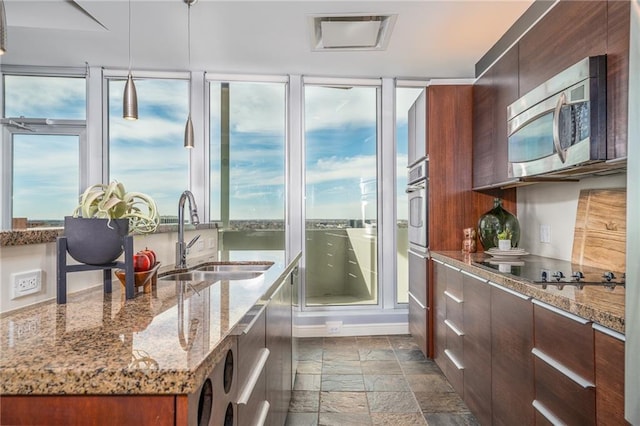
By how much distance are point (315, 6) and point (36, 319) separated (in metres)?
2.45

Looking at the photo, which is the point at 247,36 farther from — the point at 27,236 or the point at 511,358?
the point at 511,358

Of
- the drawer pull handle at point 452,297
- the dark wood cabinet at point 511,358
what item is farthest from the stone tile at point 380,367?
the dark wood cabinet at point 511,358

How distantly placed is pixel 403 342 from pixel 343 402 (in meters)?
1.29

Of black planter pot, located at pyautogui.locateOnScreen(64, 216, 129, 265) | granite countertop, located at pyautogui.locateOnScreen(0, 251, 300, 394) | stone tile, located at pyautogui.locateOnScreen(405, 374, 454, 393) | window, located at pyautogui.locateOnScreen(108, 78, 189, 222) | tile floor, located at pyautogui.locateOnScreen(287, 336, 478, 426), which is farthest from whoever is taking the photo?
window, located at pyautogui.locateOnScreen(108, 78, 189, 222)

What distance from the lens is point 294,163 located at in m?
3.77

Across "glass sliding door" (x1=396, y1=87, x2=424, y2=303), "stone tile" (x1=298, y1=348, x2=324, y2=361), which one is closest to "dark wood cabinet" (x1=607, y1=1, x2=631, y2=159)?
"glass sliding door" (x1=396, y1=87, x2=424, y2=303)

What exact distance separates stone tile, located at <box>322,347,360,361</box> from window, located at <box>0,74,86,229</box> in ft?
9.85

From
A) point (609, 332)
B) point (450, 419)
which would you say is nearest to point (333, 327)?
point (450, 419)

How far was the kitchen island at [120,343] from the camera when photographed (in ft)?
2.11

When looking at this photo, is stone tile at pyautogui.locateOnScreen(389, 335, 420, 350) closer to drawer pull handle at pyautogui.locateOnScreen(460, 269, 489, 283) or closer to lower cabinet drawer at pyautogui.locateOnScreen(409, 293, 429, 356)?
lower cabinet drawer at pyautogui.locateOnScreen(409, 293, 429, 356)

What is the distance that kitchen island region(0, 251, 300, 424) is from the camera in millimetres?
643

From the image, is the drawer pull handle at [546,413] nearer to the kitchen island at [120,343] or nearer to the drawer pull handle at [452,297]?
the drawer pull handle at [452,297]

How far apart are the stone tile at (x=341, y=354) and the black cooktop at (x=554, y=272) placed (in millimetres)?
1497

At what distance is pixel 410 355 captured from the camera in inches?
123
